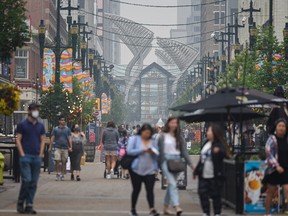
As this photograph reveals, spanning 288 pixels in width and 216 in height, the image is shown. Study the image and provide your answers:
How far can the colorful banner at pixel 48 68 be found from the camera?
201 ft

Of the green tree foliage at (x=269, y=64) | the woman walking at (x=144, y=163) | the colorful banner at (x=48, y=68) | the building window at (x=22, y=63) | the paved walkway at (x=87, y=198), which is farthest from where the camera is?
the building window at (x=22, y=63)

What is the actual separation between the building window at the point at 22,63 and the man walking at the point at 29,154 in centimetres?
8388

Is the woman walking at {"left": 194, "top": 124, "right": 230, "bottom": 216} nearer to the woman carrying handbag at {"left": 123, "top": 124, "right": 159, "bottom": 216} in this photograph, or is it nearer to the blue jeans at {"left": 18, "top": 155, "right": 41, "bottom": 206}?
the woman carrying handbag at {"left": 123, "top": 124, "right": 159, "bottom": 216}

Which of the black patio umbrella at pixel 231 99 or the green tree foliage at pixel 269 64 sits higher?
the green tree foliage at pixel 269 64

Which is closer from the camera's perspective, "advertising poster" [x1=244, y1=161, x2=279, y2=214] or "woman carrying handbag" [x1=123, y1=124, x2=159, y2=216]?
"woman carrying handbag" [x1=123, y1=124, x2=159, y2=216]

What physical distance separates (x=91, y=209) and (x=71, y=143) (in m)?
11.3

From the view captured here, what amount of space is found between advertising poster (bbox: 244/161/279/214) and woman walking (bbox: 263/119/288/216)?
32.4 inches

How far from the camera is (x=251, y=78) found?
54.7 meters

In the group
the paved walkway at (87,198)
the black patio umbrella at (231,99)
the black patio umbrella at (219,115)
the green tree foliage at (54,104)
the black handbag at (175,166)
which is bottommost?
the paved walkway at (87,198)

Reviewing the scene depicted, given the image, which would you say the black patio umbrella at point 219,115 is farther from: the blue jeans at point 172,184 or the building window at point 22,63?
the building window at point 22,63

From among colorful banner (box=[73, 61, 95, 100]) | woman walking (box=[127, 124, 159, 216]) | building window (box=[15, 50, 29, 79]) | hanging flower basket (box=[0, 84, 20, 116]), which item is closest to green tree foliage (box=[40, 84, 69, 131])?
colorful banner (box=[73, 61, 95, 100])

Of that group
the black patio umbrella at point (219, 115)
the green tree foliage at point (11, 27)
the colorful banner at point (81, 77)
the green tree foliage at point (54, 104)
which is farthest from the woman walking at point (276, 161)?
the colorful banner at point (81, 77)

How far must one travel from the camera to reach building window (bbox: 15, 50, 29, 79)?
336 ft

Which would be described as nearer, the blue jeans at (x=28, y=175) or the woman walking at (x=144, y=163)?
the woman walking at (x=144, y=163)
